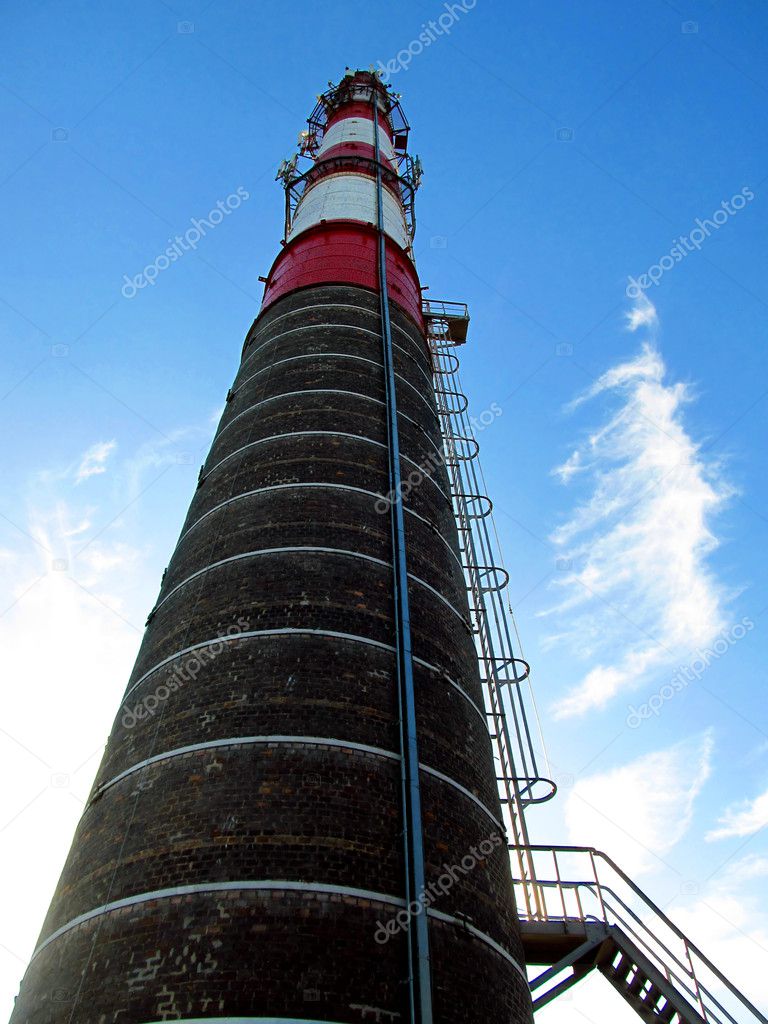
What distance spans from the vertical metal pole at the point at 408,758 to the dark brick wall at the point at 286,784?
125 mm

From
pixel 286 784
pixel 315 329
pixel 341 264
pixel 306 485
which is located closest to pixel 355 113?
pixel 341 264

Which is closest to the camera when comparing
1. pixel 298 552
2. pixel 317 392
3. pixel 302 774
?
pixel 302 774

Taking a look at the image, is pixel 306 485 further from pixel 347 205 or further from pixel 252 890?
pixel 347 205

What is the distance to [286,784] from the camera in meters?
7.19

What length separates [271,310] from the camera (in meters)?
17.2

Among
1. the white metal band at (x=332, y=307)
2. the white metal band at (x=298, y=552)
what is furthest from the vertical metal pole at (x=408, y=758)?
the white metal band at (x=332, y=307)

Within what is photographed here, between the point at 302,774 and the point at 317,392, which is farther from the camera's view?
the point at 317,392

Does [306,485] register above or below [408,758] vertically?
above

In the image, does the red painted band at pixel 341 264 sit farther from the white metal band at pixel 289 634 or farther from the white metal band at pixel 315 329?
the white metal band at pixel 289 634

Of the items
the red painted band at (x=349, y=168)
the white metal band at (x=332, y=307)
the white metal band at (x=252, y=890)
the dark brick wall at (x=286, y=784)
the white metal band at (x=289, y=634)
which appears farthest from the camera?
the red painted band at (x=349, y=168)

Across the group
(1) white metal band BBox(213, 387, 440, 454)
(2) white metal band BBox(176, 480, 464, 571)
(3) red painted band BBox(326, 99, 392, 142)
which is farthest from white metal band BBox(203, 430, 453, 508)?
(3) red painted band BBox(326, 99, 392, 142)

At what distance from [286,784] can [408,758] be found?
1.40 m

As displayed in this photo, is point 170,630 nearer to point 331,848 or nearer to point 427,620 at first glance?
point 427,620

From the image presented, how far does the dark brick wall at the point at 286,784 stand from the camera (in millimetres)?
6012
